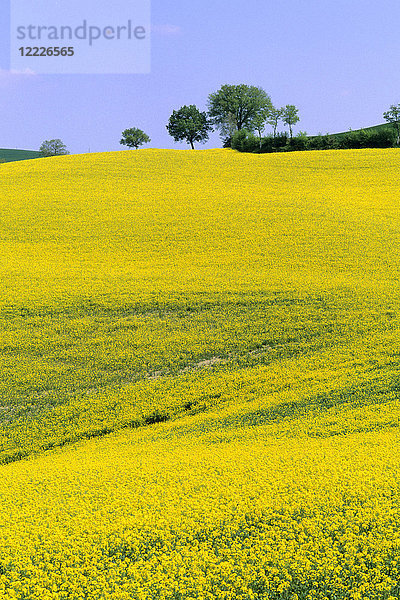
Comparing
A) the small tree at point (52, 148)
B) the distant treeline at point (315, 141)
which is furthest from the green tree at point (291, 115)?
the small tree at point (52, 148)

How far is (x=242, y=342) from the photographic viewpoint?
20.3 meters

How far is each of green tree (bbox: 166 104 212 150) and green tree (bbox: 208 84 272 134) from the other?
2.98 metres

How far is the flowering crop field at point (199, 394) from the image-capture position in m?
7.34

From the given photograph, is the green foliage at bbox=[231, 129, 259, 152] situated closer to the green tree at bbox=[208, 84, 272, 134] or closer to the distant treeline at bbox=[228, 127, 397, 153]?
the distant treeline at bbox=[228, 127, 397, 153]

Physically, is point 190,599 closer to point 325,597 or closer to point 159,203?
point 325,597

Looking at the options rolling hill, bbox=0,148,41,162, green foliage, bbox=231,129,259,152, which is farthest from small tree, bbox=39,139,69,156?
green foliage, bbox=231,129,259,152

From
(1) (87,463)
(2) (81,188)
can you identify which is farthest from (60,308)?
(2) (81,188)

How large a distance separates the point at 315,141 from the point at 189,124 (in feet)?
100.0

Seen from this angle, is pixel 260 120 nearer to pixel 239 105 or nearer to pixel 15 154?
pixel 239 105

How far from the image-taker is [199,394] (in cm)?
1673

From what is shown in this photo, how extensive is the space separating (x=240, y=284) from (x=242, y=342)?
19.7 ft

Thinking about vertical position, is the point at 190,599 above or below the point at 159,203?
below

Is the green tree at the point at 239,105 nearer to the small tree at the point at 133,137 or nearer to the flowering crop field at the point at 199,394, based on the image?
the small tree at the point at 133,137

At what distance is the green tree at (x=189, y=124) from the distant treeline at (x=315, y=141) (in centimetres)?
1777
